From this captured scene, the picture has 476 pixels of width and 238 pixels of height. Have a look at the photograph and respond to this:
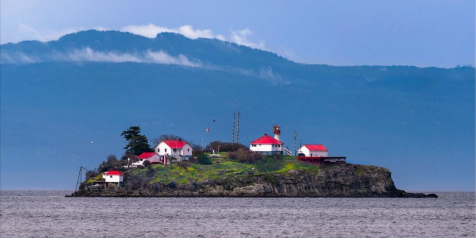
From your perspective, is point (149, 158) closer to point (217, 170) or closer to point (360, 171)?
point (217, 170)

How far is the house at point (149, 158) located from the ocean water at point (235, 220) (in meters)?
24.7

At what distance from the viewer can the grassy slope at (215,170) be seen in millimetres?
140000

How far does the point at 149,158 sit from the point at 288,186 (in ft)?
80.9

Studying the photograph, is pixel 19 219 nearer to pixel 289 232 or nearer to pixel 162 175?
pixel 289 232

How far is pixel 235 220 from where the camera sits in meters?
89.9

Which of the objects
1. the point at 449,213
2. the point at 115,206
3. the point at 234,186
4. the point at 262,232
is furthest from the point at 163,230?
the point at 234,186

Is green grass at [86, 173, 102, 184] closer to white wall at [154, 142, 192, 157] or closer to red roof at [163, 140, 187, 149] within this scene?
white wall at [154, 142, 192, 157]

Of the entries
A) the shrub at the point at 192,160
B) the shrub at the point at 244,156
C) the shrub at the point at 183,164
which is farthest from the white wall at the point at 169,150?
the shrub at the point at 244,156

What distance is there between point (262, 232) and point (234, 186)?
6257cm

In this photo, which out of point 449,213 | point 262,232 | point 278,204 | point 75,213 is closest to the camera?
point 262,232

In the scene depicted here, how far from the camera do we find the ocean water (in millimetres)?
76188

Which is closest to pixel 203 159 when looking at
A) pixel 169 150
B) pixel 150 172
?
pixel 169 150

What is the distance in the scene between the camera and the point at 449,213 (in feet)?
359

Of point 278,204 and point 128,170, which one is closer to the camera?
point 278,204
